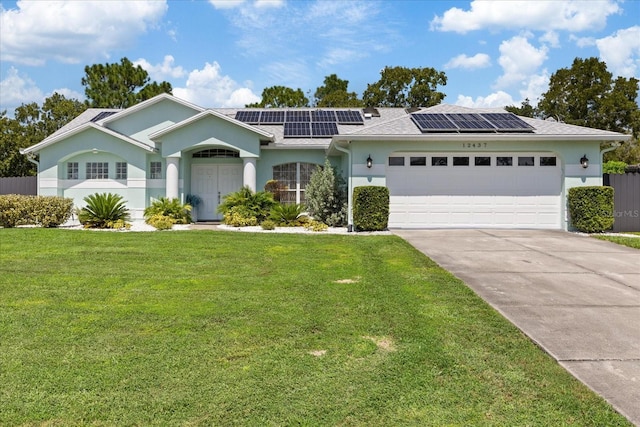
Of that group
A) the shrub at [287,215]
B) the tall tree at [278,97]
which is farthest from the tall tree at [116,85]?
the shrub at [287,215]

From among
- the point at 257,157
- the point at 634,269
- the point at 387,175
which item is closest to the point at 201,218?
the point at 257,157

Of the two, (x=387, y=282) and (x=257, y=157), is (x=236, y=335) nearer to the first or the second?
(x=387, y=282)

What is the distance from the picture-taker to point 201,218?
1798cm

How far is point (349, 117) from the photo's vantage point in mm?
20375

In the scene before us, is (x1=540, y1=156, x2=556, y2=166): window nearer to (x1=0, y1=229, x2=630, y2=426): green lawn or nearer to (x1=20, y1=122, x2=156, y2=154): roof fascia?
(x1=0, y1=229, x2=630, y2=426): green lawn

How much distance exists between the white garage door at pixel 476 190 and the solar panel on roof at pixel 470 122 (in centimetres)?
83

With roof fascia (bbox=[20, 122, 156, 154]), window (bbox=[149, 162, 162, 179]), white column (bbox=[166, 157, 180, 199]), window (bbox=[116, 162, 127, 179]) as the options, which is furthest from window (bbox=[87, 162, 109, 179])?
white column (bbox=[166, 157, 180, 199])

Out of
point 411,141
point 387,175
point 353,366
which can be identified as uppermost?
point 411,141

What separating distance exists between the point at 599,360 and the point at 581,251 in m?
6.85

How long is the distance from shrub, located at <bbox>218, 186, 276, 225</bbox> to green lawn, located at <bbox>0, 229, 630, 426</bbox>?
806cm

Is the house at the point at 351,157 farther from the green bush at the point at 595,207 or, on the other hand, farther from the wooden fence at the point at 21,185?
the wooden fence at the point at 21,185

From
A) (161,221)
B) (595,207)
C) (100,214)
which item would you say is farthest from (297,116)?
(595,207)

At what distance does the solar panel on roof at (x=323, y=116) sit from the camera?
65.0 feet

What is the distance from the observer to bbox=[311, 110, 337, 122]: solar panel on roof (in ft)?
65.0
